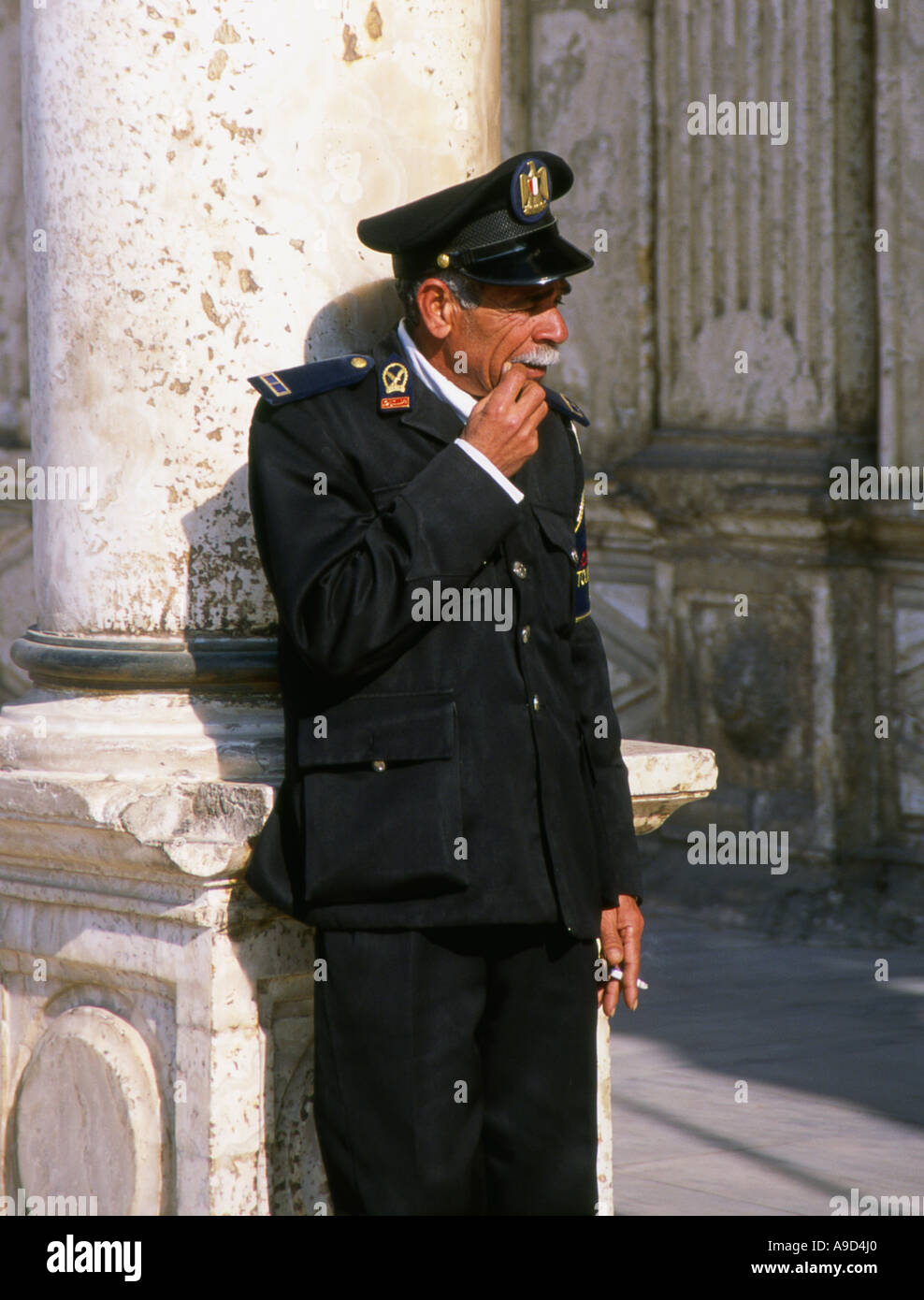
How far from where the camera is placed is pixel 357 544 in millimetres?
2682

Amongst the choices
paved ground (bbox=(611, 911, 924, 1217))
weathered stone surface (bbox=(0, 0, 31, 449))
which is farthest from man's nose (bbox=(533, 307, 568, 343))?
weathered stone surface (bbox=(0, 0, 31, 449))

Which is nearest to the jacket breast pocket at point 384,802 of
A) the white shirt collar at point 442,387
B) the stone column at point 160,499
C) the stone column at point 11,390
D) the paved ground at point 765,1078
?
the stone column at point 160,499

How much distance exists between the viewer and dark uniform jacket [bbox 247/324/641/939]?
266 cm

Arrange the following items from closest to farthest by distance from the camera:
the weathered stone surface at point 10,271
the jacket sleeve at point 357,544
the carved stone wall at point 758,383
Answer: the jacket sleeve at point 357,544, the carved stone wall at point 758,383, the weathered stone surface at point 10,271

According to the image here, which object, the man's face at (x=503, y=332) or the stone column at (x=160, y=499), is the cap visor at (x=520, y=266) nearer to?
the man's face at (x=503, y=332)

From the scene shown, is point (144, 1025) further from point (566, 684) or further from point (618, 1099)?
point (618, 1099)

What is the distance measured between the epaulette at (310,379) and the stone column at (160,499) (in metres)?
0.19

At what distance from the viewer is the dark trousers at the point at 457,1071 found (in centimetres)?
271

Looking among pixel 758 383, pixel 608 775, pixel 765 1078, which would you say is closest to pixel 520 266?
pixel 608 775

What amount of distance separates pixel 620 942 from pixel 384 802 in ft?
1.67

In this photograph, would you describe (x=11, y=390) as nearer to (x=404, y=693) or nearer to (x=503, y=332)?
(x=503, y=332)

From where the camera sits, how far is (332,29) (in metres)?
3.05
